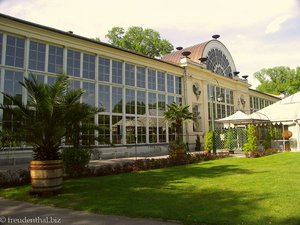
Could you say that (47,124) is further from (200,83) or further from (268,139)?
(200,83)

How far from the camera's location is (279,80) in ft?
235

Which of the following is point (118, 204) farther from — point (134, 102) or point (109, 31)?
point (109, 31)

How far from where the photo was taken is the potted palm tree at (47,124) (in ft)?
30.5

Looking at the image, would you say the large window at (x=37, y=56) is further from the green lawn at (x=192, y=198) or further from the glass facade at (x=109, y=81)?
the green lawn at (x=192, y=198)

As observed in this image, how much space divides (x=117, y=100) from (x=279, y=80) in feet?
185

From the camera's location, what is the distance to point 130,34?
50.6 m

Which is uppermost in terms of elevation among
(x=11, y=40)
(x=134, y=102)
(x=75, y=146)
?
(x=11, y=40)

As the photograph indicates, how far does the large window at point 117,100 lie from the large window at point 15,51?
331 inches

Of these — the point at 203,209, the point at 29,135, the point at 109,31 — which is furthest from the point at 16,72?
the point at 109,31

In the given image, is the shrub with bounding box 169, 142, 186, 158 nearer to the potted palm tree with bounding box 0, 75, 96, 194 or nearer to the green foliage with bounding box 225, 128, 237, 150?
the green foliage with bounding box 225, 128, 237, 150

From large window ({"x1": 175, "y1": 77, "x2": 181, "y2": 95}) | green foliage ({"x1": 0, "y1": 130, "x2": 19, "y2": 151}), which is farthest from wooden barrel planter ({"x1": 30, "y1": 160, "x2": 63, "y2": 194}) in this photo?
large window ({"x1": 175, "y1": 77, "x2": 181, "y2": 95})

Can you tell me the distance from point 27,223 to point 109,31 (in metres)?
47.3

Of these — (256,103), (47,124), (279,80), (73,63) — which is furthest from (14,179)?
(279,80)

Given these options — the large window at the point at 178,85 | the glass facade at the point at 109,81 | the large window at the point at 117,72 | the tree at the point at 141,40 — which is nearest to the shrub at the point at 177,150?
the glass facade at the point at 109,81
